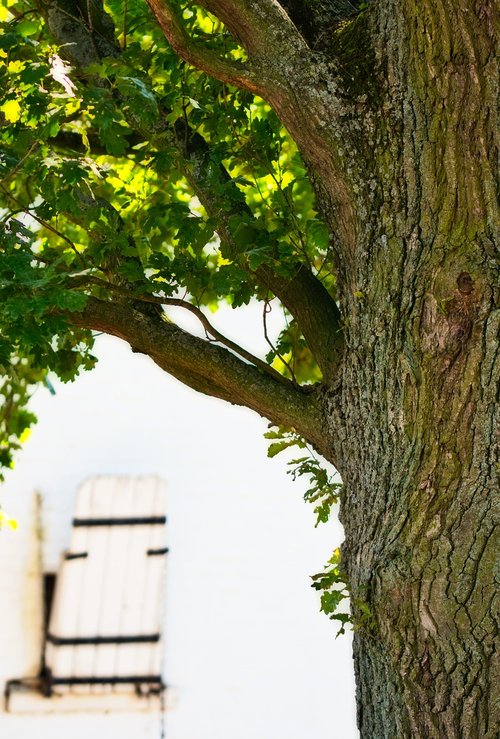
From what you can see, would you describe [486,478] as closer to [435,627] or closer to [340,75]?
[435,627]

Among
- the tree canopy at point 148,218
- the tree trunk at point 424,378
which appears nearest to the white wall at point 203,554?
the tree canopy at point 148,218

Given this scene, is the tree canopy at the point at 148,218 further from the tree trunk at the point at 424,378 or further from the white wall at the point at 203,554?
the white wall at the point at 203,554

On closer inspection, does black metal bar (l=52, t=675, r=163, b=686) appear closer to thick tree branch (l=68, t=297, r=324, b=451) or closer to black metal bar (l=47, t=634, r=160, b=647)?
black metal bar (l=47, t=634, r=160, b=647)

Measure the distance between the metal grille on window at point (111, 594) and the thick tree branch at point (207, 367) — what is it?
2.58 metres

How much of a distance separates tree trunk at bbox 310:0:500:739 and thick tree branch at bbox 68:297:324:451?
8.9 inches

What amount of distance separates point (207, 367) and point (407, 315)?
2.26ft

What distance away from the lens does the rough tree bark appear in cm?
201

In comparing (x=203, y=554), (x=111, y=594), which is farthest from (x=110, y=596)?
(x=203, y=554)

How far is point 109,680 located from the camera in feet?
16.5

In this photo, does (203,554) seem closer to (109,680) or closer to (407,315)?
(109,680)

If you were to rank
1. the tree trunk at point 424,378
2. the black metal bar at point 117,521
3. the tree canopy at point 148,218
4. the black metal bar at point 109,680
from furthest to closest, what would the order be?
the black metal bar at point 117,521, the black metal bar at point 109,680, the tree canopy at point 148,218, the tree trunk at point 424,378

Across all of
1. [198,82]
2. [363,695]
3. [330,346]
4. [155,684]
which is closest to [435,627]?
[363,695]

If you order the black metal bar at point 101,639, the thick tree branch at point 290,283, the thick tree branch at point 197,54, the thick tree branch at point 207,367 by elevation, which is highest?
the thick tree branch at point 197,54

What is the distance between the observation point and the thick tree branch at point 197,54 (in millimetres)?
2328
